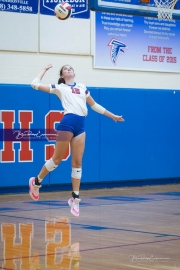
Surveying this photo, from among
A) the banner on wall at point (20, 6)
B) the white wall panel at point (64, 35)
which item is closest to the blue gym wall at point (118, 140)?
the white wall panel at point (64, 35)

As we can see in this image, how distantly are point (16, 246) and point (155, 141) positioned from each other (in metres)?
9.21

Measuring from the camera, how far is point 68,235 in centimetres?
842

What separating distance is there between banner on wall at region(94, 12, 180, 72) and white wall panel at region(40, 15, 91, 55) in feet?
1.07

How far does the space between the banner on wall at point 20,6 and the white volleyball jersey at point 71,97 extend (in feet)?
16.8

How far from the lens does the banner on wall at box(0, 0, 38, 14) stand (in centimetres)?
1429

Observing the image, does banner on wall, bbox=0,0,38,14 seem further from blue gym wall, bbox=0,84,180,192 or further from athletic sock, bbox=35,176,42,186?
athletic sock, bbox=35,176,42,186

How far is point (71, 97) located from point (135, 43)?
276 inches

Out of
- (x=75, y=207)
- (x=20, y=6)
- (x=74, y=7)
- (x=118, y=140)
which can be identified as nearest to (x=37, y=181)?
(x=75, y=207)

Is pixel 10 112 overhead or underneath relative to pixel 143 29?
underneath

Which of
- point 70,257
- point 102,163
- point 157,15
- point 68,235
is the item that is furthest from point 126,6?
point 70,257

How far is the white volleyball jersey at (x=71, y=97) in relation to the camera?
9672 mm

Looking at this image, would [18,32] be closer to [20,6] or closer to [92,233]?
[20,6]

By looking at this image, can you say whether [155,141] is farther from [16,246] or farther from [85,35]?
[16,246]

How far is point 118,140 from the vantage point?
1584 cm
